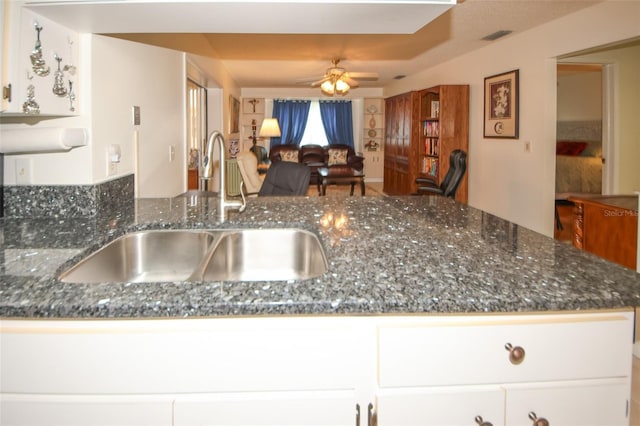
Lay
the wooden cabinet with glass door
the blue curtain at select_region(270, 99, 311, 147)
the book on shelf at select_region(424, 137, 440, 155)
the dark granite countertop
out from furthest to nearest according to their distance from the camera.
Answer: the blue curtain at select_region(270, 99, 311, 147) → the book on shelf at select_region(424, 137, 440, 155) → the wooden cabinet with glass door → the dark granite countertop

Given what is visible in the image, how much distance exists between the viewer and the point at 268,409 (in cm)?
92

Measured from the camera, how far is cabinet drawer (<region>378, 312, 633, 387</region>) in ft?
3.06

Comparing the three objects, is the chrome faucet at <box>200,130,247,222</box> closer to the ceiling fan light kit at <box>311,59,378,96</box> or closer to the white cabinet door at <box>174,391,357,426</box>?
the white cabinet door at <box>174,391,357,426</box>

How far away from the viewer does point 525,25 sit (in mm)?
4691

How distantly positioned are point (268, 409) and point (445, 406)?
0.35 m

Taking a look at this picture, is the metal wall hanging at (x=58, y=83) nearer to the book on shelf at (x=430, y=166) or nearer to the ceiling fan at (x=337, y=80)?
the ceiling fan at (x=337, y=80)

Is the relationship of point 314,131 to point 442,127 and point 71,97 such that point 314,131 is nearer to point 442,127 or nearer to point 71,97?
point 442,127

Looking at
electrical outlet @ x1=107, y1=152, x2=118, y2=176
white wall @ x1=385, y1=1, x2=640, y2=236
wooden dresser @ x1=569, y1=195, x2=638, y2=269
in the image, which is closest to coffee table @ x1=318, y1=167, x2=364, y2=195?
white wall @ x1=385, y1=1, x2=640, y2=236

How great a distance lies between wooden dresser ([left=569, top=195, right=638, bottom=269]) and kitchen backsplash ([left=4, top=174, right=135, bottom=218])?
3.01 metres

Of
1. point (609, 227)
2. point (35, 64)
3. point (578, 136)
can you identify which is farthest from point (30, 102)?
point (578, 136)

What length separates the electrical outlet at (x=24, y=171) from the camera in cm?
185

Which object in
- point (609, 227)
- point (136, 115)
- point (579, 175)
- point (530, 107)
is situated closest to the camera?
point (136, 115)

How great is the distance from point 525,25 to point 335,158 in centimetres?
669

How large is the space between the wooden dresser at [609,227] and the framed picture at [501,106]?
80.3 inches
